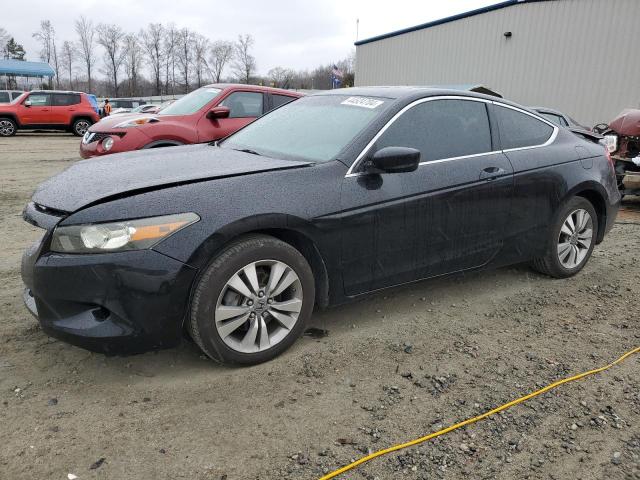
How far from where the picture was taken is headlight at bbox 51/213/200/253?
8.26 feet

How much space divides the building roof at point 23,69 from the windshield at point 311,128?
56114mm

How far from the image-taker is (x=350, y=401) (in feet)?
8.71

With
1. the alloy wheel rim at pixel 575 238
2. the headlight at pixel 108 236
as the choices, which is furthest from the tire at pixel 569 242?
the headlight at pixel 108 236

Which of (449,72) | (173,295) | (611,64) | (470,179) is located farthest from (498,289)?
(449,72)

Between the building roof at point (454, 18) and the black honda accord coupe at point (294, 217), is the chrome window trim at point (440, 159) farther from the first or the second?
the building roof at point (454, 18)

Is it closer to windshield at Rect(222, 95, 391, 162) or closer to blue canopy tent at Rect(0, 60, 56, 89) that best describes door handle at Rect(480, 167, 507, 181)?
windshield at Rect(222, 95, 391, 162)

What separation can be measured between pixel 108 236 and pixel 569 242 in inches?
141

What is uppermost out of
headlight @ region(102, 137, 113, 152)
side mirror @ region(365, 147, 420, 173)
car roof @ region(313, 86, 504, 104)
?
car roof @ region(313, 86, 504, 104)

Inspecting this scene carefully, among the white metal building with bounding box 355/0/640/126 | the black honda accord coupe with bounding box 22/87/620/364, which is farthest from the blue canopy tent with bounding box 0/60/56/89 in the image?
the black honda accord coupe with bounding box 22/87/620/364

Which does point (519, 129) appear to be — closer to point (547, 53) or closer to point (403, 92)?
point (403, 92)

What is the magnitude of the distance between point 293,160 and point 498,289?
81.7 inches

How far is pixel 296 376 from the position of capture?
2873mm

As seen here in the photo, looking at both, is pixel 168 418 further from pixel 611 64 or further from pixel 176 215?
pixel 611 64

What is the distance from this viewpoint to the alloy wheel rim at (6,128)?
1909 centimetres
